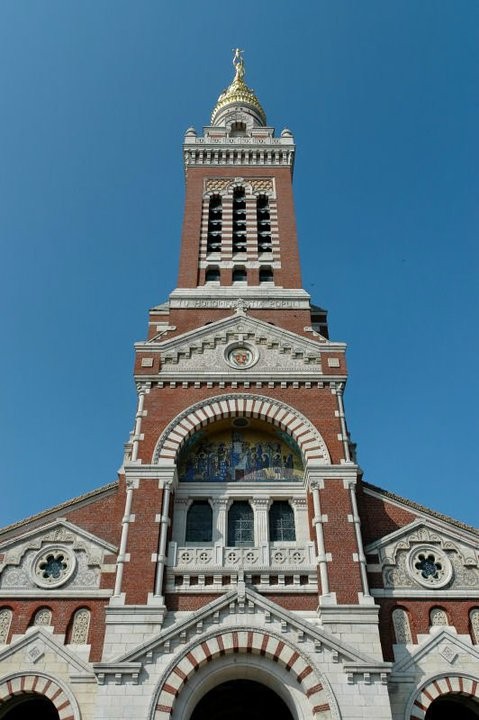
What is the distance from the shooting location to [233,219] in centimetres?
2916

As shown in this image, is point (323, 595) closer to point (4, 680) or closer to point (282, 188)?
point (4, 680)

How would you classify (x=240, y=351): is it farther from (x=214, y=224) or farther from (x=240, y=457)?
(x=214, y=224)

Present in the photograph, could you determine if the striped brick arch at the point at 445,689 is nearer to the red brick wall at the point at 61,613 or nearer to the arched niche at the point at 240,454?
the arched niche at the point at 240,454

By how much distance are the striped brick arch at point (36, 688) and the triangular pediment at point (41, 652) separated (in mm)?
294

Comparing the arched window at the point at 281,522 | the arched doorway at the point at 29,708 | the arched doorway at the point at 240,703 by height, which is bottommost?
the arched doorway at the point at 29,708

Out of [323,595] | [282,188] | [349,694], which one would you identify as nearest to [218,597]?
[323,595]

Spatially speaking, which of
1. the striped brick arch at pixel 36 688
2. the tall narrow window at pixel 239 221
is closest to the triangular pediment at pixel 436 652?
the striped brick arch at pixel 36 688

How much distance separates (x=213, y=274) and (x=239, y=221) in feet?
11.7

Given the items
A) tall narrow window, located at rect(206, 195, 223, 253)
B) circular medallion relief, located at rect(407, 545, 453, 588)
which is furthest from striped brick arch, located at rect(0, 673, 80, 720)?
tall narrow window, located at rect(206, 195, 223, 253)

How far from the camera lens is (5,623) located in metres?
17.1

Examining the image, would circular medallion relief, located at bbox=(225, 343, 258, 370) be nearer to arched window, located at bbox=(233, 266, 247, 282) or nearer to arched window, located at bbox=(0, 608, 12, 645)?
arched window, located at bbox=(233, 266, 247, 282)

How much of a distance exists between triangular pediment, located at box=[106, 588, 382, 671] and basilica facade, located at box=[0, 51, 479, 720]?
4 centimetres

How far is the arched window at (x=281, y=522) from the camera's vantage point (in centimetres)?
1894

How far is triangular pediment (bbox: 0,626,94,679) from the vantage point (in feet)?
53.3
